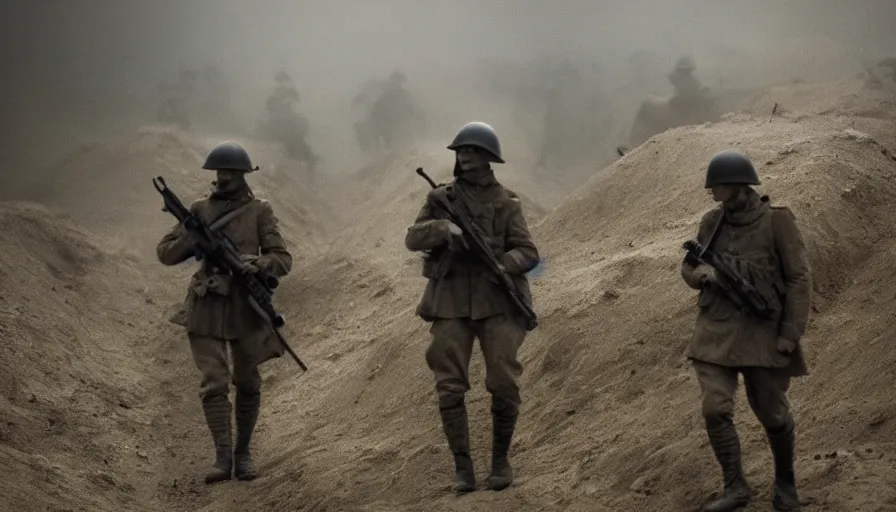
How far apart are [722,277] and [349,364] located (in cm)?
A: 634

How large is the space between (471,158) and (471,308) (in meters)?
1.04

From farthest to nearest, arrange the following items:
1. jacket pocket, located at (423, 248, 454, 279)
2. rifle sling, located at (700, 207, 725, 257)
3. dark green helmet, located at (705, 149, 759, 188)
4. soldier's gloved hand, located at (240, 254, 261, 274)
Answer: soldier's gloved hand, located at (240, 254, 261, 274) < jacket pocket, located at (423, 248, 454, 279) < rifle sling, located at (700, 207, 725, 257) < dark green helmet, located at (705, 149, 759, 188)

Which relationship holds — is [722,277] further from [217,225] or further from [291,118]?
[291,118]

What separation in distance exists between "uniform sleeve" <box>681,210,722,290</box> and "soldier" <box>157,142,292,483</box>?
11.4 feet

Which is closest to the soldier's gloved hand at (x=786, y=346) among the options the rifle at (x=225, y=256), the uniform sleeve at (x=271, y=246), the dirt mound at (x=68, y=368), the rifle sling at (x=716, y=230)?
the rifle sling at (x=716, y=230)

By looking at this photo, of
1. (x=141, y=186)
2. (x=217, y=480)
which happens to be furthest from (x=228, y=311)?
(x=141, y=186)

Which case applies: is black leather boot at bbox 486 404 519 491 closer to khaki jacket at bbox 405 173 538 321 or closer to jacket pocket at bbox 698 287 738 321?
khaki jacket at bbox 405 173 538 321

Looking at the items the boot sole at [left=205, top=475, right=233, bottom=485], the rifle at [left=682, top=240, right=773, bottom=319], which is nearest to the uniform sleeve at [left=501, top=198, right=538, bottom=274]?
the rifle at [left=682, top=240, right=773, bottom=319]

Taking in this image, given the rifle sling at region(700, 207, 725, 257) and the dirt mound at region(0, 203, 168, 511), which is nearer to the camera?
the rifle sling at region(700, 207, 725, 257)

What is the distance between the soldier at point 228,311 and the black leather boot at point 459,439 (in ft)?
6.36

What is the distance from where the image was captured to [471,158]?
8242mm

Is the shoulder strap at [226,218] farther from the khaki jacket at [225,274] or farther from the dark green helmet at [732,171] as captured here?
the dark green helmet at [732,171]

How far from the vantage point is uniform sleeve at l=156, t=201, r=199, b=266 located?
927 cm

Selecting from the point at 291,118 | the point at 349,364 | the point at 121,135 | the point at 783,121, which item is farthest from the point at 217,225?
the point at 291,118
